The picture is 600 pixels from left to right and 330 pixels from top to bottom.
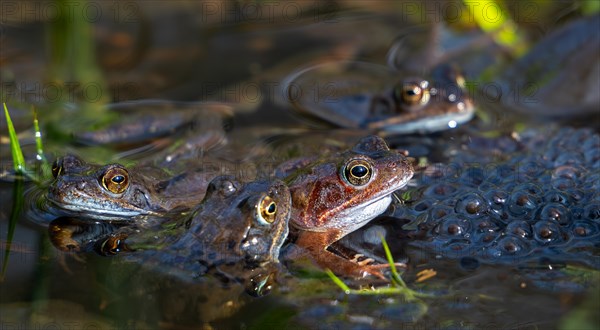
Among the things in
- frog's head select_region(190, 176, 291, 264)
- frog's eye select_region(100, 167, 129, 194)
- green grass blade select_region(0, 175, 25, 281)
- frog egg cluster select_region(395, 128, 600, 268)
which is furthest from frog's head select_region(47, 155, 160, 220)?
frog egg cluster select_region(395, 128, 600, 268)

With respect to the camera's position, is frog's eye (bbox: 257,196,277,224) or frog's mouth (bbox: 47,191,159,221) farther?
frog's mouth (bbox: 47,191,159,221)

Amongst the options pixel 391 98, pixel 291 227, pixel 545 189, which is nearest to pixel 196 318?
pixel 291 227

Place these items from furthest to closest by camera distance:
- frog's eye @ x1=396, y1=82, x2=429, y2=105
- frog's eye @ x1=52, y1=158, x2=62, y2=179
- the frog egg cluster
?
1. frog's eye @ x1=396, y1=82, x2=429, y2=105
2. frog's eye @ x1=52, y1=158, x2=62, y2=179
3. the frog egg cluster

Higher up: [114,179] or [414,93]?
[414,93]

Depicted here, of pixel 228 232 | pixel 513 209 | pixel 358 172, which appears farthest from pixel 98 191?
pixel 513 209

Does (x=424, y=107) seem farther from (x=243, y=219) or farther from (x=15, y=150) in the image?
(x=15, y=150)

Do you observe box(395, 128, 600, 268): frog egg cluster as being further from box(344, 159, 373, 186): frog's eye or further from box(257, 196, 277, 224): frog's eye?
box(257, 196, 277, 224): frog's eye
